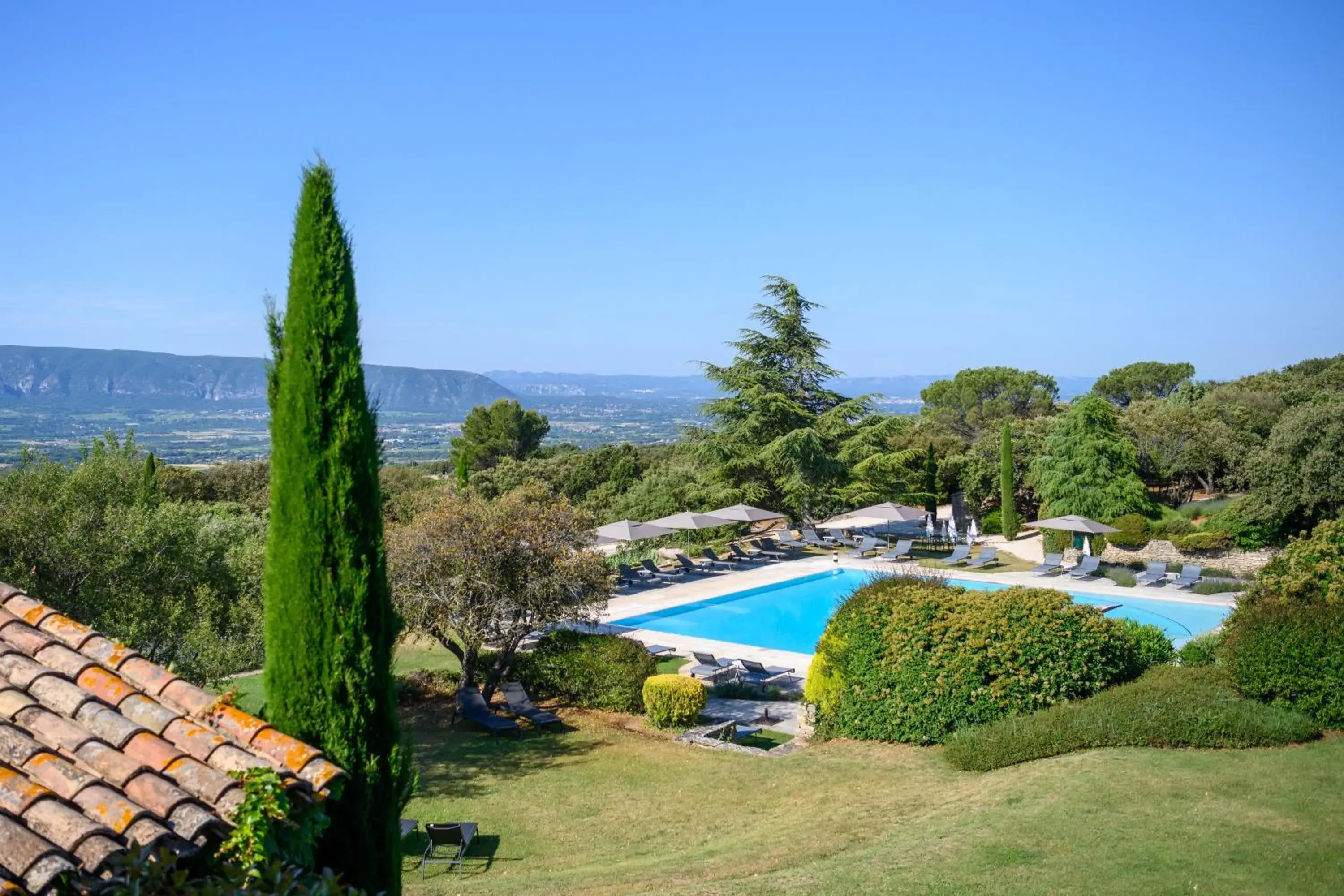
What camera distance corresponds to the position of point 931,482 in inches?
1382

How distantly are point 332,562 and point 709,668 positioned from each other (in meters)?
11.4

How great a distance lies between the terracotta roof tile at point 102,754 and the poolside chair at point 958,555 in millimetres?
23953

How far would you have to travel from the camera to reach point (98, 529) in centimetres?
1123

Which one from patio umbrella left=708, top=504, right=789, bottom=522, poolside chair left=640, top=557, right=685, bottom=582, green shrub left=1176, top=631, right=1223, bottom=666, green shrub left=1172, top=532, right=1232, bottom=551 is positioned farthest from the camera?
patio umbrella left=708, top=504, right=789, bottom=522

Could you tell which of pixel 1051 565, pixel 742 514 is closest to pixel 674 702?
pixel 1051 565

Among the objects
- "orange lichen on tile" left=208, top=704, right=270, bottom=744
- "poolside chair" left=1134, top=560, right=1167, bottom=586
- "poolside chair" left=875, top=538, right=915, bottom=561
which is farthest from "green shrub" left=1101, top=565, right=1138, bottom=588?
"orange lichen on tile" left=208, top=704, right=270, bottom=744

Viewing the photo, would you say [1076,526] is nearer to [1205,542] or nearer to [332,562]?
[1205,542]

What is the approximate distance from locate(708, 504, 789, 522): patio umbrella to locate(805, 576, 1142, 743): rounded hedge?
1597 centimetres

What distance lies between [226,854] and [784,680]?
42.4 feet

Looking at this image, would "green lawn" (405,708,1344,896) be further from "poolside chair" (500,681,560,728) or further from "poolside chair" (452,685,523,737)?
"poolside chair" (500,681,560,728)

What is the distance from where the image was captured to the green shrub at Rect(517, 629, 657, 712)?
46.6 ft

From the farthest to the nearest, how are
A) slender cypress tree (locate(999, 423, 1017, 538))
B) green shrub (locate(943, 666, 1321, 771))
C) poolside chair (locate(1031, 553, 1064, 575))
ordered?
slender cypress tree (locate(999, 423, 1017, 538)), poolside chair (locate(1031, 553, 1064, 575)), green shrub (locate(943, 666, 1321, 771))

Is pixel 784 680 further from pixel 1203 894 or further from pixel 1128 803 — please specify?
pixel 1203 894

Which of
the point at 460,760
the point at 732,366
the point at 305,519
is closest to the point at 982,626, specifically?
the point at 460,760
